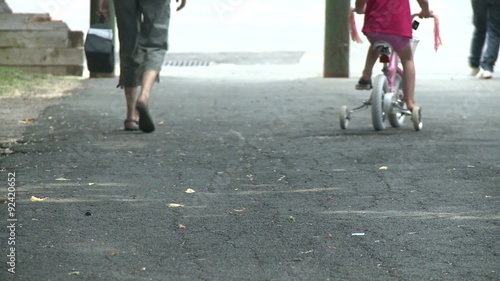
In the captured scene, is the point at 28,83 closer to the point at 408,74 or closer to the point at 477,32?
the point at 408,74

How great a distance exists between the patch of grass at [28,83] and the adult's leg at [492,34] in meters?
5.56

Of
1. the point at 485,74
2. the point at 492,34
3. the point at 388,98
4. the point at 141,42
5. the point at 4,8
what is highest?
the point at 141,42

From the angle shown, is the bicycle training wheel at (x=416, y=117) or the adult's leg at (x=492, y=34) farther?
the adult's leg at (x=492, y=34)

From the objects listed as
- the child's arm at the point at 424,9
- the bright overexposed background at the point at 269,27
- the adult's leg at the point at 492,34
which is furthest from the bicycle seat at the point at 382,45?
the bright overexposed background at the point at 269,27

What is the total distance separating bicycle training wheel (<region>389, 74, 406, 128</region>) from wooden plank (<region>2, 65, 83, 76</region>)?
6.19 metres

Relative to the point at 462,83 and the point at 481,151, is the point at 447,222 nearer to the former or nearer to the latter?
the point at 481,151

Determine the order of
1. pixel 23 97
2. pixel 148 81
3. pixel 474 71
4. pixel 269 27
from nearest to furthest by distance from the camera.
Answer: pixel 148 81 < pixel 23 97 < pixel 474 71 < pixel 269 27

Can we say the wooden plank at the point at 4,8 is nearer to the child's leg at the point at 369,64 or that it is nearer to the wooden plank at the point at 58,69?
the wooden plank at the point at 58,69

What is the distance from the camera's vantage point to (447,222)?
399 centimetres

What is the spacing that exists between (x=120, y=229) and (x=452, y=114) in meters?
5.20

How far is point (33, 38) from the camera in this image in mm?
12391

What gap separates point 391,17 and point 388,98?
0.62 metres

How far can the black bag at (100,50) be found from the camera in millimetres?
7754

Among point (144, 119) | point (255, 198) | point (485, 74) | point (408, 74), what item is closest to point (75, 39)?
point (485, 74)
